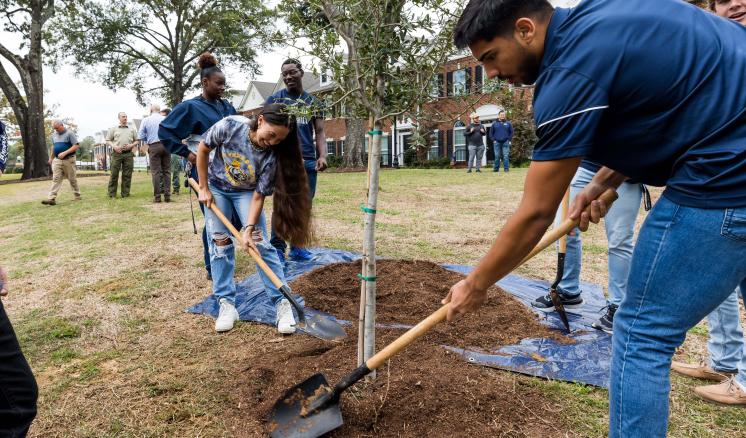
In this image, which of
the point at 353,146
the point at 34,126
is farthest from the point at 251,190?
the point at 34,126

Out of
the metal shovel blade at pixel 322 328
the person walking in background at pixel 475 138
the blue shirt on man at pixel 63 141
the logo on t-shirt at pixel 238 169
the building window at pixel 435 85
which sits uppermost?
the person walking in background at pixel 475 138

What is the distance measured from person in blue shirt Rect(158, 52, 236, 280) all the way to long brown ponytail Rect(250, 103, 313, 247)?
2.71 ft

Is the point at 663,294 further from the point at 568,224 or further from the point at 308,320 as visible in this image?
the point at 308,320

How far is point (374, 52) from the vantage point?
2236 mm

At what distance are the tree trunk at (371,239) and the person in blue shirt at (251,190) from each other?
1.01 m

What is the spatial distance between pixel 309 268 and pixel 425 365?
2.37 meters

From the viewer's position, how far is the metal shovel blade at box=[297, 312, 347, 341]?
10.5ft

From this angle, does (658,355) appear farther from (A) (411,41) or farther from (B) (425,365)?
(A) (411,41)

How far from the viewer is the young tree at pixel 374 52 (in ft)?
7.32

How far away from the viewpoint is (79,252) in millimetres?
6109

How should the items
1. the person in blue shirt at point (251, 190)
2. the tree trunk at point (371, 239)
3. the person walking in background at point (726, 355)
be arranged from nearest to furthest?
the tree trunk at point (371, 239) → the person walking in background at point (726, 355) → the person in blue shirt at point (251, 190)

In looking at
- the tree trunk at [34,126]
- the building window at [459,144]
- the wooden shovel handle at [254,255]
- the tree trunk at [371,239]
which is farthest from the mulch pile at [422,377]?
the tree trunk at [34,126]

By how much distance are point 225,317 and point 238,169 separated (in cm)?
113

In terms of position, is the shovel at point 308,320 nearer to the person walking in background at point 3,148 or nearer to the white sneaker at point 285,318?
the white sneaker at point 285,318
